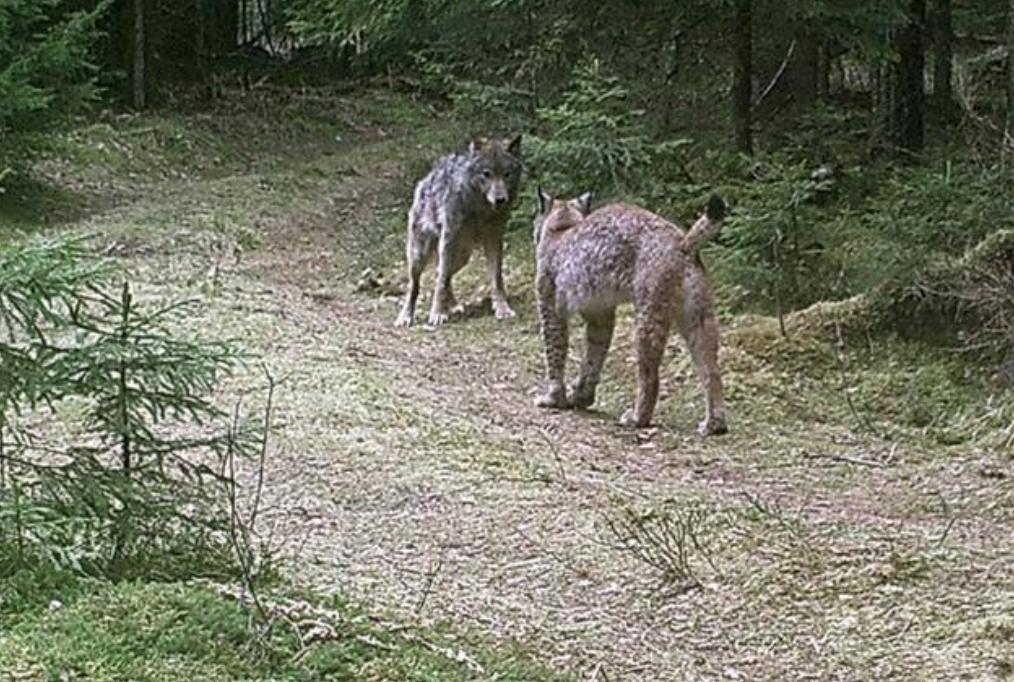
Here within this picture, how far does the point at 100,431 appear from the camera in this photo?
4812 millimetres

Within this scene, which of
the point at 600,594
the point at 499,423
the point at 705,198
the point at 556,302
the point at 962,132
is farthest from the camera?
the point at 962,132

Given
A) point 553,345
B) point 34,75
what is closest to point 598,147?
point 553,345

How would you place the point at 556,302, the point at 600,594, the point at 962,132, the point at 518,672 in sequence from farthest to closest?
the point at 962,132
the point at 556,302
the point at 600,594
the point at 518,672

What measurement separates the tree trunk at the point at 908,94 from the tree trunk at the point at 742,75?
2468 mm

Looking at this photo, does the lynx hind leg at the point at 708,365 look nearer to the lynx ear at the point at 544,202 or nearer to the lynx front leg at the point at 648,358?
the lynx front leg at the point at 648,358

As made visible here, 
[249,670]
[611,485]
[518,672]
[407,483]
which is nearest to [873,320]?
[611,485]

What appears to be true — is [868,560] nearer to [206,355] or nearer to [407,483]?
[407,483]

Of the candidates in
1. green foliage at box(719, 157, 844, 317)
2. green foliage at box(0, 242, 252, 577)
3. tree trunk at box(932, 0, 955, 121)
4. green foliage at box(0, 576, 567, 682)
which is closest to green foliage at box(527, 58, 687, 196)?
green foliage at box(719, 157, 844, 317)

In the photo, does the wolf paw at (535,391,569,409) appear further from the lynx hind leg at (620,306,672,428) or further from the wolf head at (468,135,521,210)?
the wolf head at (468,135,521,210)

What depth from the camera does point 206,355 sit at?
4535mm

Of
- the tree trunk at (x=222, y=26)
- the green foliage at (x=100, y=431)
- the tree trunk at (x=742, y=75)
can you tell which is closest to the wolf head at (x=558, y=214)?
the tree trunk at (x=742, y=75)

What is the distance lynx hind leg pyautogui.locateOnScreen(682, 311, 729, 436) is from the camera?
852 centimetres

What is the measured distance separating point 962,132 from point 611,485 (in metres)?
8.03

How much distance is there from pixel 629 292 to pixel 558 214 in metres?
1.28
